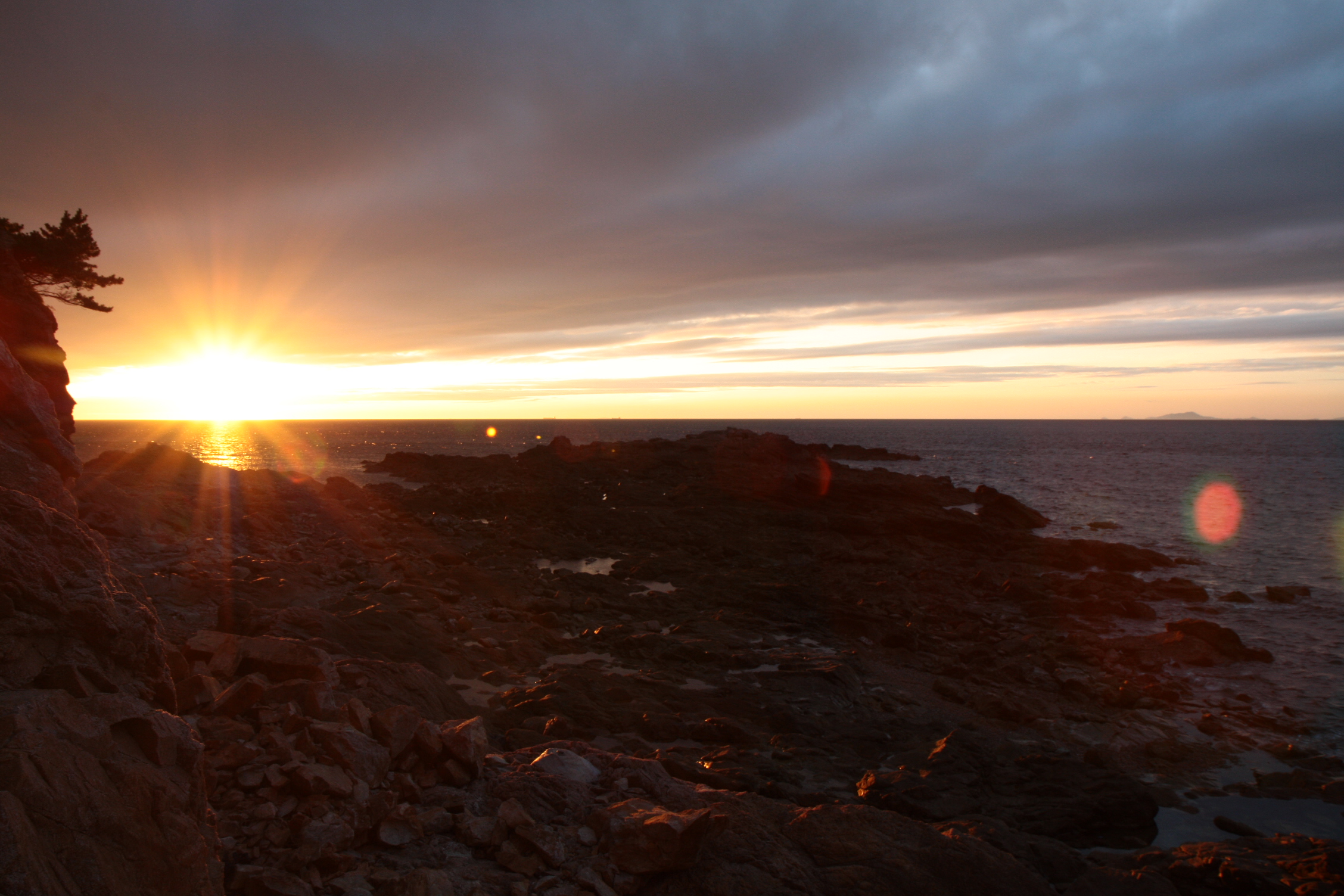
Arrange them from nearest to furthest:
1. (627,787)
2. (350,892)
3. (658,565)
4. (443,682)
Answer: (350,892), (627,787), (443,682), (658,565)

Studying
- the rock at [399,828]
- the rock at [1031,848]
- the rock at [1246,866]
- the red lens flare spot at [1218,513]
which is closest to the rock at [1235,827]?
the rock at [1246,866]

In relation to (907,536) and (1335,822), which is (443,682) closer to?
(1335,822)

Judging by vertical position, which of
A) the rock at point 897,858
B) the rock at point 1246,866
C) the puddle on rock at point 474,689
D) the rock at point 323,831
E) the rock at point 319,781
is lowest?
the rock at point 1246,866

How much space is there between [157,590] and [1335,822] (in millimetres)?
19881

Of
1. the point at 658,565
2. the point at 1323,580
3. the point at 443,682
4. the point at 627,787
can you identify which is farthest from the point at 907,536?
the point at 627,787

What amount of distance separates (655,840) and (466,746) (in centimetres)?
226

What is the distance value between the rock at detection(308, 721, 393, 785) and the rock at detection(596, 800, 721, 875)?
2208mm

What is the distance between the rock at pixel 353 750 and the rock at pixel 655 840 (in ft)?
7.24

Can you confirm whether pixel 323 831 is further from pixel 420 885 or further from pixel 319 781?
pixel 420 885

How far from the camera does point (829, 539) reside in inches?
1284

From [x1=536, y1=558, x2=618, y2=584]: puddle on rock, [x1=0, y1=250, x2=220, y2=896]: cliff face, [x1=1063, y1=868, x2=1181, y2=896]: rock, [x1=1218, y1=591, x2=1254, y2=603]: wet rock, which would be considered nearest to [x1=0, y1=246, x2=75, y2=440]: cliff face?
[x1=536, y1=558, x2=618, y2=584]: puddle on rock

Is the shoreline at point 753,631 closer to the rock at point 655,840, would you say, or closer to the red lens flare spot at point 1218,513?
the rock at point 655,840

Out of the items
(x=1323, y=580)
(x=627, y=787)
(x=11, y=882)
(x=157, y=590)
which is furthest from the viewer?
(x=1323, y=580)

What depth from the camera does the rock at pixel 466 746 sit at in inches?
303
